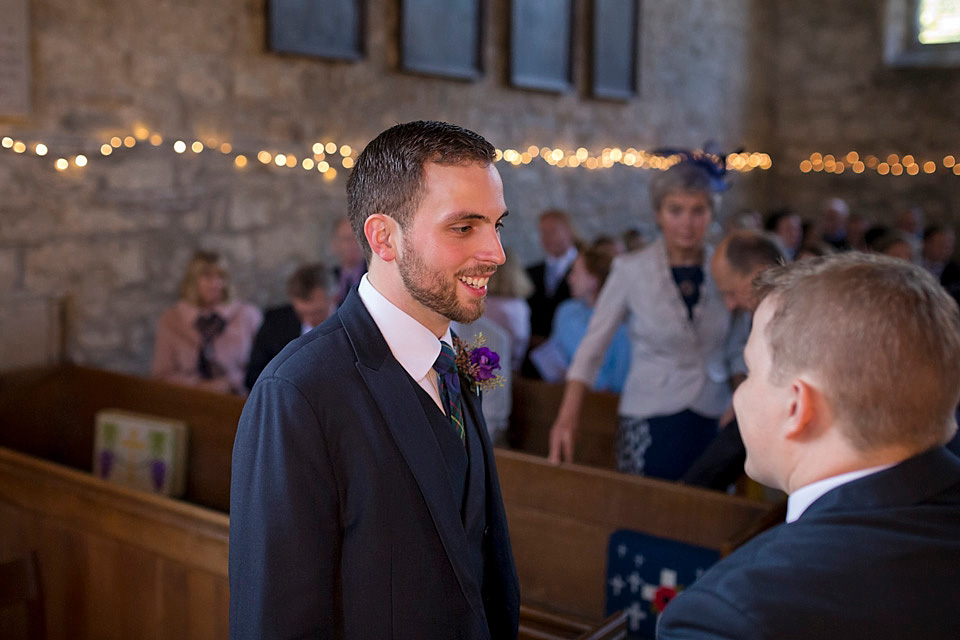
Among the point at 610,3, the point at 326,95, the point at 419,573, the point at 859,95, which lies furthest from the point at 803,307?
the point at 859,95

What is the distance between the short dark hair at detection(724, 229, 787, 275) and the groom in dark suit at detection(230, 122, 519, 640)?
1.59m

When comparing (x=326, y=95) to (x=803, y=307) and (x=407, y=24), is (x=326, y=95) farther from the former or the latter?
(x=803, y=307)

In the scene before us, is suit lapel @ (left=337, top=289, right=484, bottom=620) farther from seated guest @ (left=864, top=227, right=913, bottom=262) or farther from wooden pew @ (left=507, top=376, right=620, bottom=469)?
seated guest @ (left=864, top=227, right=913, bottom=262)

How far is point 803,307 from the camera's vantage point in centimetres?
99

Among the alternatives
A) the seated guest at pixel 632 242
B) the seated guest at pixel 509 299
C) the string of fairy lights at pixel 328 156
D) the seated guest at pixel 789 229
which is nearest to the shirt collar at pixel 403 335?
the string of fairy lights at pixel 328 156

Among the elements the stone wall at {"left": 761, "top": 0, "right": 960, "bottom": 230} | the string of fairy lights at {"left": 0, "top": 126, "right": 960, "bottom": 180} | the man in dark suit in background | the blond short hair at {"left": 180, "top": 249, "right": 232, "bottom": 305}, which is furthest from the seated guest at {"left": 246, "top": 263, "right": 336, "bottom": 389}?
the stone wall at {"left": 761, "top": 0, "right": 960, "bottom": 230}

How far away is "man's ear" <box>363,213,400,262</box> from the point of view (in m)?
1.36

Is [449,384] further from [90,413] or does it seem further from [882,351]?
[90,413]

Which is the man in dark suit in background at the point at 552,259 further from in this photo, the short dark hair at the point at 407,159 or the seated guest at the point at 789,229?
the short dark hair at the point at 407,159

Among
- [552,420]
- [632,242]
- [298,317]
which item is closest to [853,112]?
[632,242]

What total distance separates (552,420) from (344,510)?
306 cm

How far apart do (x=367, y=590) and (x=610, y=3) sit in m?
7.66

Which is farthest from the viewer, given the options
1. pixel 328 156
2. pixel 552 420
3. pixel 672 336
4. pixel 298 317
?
pixel 328 156

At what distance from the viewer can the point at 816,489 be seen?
0.99m
